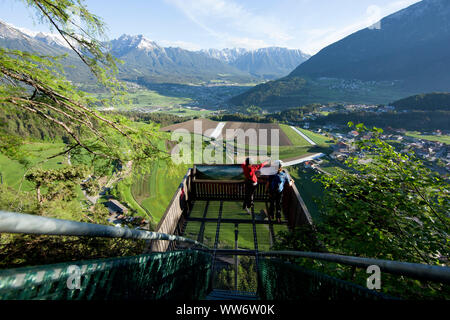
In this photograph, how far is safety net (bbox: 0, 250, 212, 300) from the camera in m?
0.66

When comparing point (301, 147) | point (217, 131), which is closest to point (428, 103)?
point (301, 147)

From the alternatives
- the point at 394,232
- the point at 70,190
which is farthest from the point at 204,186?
the point at 70,190

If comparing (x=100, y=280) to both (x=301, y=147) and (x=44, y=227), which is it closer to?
(x=44, y=227)

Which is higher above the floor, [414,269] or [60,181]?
[414,269]

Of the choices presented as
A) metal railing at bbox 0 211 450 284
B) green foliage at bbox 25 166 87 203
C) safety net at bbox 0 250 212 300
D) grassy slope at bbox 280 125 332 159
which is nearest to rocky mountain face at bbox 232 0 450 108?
grassy slope at bbox 280 125 332 159

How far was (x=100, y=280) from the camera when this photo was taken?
42.9 inches

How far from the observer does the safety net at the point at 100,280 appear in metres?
0.66

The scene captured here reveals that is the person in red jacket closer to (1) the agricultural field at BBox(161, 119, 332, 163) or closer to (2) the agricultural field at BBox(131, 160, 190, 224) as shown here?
(2) the agricultural field at BBox(131, 160, 190, 224)

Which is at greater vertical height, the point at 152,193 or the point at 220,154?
the point at 220,154

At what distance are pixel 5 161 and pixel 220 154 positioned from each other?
49.1 metres

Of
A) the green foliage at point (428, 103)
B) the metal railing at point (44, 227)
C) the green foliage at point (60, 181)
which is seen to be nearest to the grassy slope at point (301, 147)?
the green foliage at point (60, 181)

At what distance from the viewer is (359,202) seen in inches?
151

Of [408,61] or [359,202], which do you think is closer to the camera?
[359,202]
